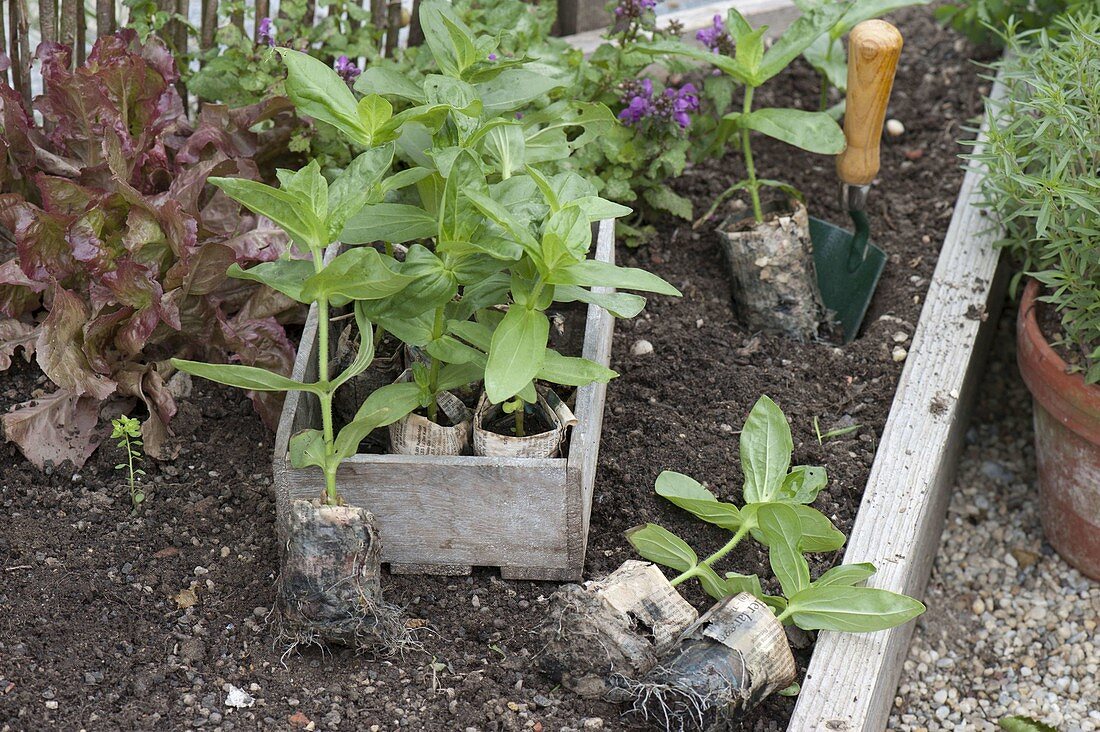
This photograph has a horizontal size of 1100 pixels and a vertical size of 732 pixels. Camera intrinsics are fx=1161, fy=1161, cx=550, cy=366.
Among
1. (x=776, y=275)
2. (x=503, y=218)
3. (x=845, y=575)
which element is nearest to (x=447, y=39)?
(x=503, y=218)

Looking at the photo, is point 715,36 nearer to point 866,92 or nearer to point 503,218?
point 866,92

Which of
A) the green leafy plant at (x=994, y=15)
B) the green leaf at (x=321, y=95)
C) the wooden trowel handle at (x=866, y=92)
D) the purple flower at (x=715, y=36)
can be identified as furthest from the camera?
the green leafy plant at (x=994, y=15)

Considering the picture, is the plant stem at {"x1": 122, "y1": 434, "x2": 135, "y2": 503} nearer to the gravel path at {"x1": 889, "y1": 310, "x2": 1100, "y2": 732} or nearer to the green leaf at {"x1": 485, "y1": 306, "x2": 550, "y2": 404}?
the green leaf at {"x1": 485, "y1": 306, "x2": 550, "y2": 404}

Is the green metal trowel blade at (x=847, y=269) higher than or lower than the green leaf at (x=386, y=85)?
lower

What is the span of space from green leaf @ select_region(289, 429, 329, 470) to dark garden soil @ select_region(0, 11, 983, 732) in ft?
0.95

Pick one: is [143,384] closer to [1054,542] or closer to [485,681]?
[485,681]

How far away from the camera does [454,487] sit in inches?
74.9

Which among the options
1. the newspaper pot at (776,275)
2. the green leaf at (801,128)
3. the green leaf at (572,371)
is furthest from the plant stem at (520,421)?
the green leaf at (801,128)

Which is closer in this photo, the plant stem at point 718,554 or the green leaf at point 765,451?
the plant stem at point 718,554

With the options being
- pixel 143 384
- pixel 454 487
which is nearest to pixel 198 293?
pixel 143 384

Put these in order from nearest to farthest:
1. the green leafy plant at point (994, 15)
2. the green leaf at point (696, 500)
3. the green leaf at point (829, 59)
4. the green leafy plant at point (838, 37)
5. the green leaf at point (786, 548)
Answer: the green leaf at point (786, 548) → the green leaf at point (696, 500) → the green leafy plant at point (838, 37) → the green leaf at point (829, 59) → the green leafy plant at point (994, 15)

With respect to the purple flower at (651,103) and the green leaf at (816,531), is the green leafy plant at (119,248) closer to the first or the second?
the purple flower at (651,103)

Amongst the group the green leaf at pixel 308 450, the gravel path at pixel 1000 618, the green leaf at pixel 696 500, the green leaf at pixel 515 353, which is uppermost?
the green leaf at pixel 515 353

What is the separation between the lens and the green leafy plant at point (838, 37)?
2.66 m
